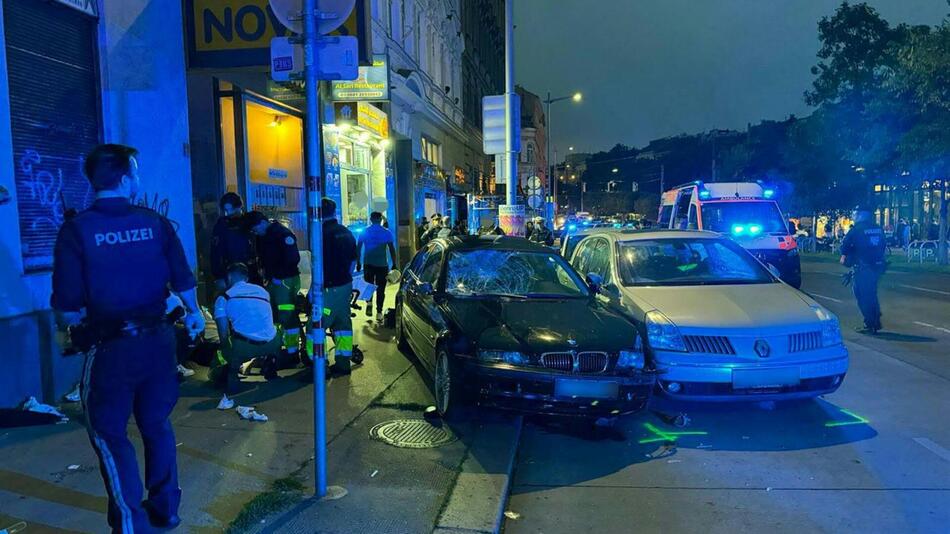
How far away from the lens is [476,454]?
15.3 ft

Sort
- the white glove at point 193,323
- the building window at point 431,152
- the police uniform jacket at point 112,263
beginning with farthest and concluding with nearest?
the building window at point 431,152, the white glove at point 193,323, the police uniform jacket at point 112,263

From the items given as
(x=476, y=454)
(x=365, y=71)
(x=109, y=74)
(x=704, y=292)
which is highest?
(x=365, y=71)

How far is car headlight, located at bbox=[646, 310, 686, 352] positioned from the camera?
541 centimetres

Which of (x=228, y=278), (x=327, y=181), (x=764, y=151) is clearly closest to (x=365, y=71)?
(x=327, y=181)

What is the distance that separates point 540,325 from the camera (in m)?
5.25

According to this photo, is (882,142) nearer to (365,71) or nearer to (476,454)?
(365,71)

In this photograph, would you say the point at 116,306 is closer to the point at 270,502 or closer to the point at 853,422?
the point at 270,502

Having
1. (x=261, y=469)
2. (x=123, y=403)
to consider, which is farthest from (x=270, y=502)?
(x=123, y=403)

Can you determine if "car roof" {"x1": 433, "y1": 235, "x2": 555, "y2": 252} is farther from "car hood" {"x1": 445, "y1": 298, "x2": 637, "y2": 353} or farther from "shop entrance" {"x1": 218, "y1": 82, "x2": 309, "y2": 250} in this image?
"shop entrance" {"x1": 218, "y1": 82, "x2": 309, "y2": 250}

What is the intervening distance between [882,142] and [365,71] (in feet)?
55.1

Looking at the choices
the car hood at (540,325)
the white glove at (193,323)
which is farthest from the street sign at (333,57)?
the car hood at (540,325)

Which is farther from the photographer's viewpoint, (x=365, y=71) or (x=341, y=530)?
(x=365, y=71)

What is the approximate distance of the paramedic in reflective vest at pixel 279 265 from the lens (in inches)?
258

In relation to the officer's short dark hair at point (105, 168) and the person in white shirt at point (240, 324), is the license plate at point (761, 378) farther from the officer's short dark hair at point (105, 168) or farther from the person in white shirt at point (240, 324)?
the officer's short dark hair at point (105, 168)
